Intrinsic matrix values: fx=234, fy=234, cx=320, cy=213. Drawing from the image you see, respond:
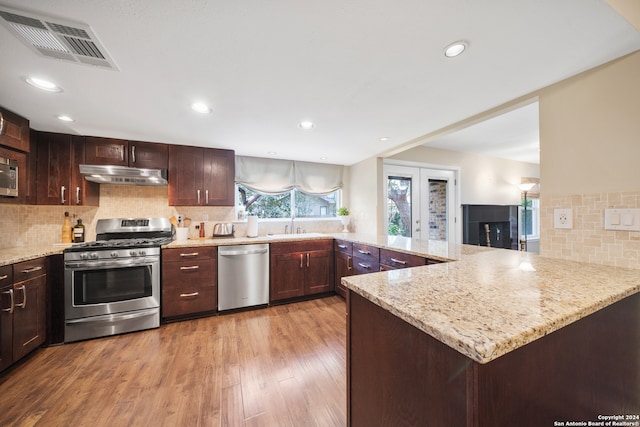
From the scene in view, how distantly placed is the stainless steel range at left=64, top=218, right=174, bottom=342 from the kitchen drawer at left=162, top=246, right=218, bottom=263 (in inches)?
3.5

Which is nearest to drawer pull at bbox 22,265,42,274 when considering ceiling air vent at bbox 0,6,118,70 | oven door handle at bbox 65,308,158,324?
oven door handle at bbox 65,308,158,324

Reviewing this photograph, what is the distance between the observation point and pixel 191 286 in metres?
2.63

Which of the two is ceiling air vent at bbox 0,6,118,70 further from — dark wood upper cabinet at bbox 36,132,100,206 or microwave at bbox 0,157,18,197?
dark wood upper cabinet at bbox 36,132,100,206

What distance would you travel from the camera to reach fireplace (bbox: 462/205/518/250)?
3.97 meters

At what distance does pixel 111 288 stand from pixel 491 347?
10.1 feet

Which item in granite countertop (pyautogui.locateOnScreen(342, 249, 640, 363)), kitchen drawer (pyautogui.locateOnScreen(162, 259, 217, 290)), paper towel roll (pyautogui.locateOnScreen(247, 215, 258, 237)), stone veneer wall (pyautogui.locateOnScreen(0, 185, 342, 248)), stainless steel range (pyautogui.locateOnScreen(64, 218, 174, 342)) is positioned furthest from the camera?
paper towel roll (pyautogui.locateOnScreen(247, 215, 258, 237))

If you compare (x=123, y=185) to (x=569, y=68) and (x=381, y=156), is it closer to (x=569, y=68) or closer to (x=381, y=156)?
(x=381, y=156)

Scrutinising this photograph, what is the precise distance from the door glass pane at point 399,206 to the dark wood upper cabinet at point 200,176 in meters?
2.43

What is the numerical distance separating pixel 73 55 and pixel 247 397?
88.3 inches

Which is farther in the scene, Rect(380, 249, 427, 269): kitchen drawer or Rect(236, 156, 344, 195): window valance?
Rect(236, 156, 344, 195): window valance

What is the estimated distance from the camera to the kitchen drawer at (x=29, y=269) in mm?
1824

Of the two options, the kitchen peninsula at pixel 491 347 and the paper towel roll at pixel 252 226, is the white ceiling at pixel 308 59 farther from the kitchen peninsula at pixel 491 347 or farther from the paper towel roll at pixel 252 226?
the paper towel roll at pixel 252 226

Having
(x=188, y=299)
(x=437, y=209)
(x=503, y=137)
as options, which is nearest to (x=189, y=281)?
(x=188, y=299)

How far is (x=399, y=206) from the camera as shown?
12.6 feet
